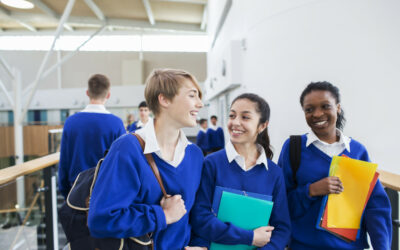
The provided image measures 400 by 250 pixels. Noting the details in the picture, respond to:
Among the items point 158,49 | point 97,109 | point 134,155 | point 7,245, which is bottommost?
point 7,245

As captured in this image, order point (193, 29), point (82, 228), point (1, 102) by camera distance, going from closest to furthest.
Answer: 1. point (82, 228)
2. point (193, 29)
3. point (1, 102)

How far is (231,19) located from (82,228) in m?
6.24

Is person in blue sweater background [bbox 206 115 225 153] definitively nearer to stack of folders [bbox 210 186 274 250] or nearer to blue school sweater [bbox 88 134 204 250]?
stack of folders [bbox 210 186 274 250]

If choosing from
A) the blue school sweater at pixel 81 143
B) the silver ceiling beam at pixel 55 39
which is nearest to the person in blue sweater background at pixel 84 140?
the blue school sweater at pixel 81 143

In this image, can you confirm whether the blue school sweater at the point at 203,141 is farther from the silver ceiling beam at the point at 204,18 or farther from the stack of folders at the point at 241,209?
the silver ceiling beam at the point at 204,18

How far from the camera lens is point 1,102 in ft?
52.4

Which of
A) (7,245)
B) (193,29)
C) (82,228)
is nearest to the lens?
(82,228)

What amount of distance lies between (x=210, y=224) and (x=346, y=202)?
80cm

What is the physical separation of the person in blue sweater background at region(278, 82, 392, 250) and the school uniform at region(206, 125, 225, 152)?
621 cm

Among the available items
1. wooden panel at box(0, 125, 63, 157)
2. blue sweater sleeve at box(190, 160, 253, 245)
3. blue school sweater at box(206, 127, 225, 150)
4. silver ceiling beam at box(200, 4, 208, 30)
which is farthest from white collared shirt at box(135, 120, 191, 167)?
wooden panel at box(0, 125, 63, 157)

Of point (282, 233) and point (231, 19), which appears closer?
point (282, 233)

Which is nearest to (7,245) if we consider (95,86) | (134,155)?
(95,86)

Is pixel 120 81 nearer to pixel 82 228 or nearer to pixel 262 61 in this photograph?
pixel 262 61

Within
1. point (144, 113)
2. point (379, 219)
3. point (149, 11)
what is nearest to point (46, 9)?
point (149, 11)
